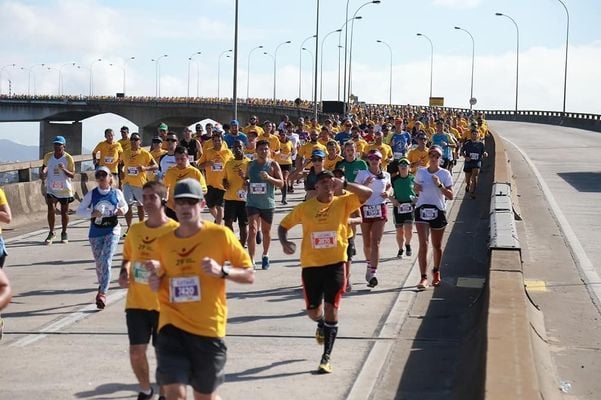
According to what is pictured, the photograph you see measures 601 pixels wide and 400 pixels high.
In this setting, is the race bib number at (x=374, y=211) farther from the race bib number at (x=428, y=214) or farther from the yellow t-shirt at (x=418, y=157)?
the yellow t-shirt at (x=418, y=157)

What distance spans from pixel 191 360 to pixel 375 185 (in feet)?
25.8

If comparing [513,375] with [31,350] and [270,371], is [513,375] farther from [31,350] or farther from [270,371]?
A: [31,350]

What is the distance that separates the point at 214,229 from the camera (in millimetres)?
6477

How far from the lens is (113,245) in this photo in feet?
38.5

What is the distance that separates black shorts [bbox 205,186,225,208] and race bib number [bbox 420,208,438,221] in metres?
4.73

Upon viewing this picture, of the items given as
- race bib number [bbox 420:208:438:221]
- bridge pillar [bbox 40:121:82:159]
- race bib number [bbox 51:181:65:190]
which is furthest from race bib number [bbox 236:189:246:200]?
bridge pillar [bbox 40:121:82:159]

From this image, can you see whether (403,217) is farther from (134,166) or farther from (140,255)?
→ (140,255)

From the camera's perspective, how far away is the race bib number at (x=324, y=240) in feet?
31.7

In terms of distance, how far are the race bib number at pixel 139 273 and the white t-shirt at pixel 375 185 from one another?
233 inches

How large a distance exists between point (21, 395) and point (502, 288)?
14.6ft

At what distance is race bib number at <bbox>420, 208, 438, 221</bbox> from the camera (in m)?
13.7

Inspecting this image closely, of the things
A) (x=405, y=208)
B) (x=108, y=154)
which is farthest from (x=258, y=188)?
(x=108, y=154)

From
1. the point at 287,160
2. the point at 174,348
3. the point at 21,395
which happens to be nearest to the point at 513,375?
the point at 174,348

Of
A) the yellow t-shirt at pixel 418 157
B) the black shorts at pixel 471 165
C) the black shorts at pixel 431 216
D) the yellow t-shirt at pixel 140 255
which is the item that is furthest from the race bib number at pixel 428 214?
the black shorts at pixel 471 165
